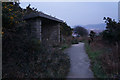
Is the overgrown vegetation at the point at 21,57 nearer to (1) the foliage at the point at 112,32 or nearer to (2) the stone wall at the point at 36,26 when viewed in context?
(2) the stone wall at the point at 36,26

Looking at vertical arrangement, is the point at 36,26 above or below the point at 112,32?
above

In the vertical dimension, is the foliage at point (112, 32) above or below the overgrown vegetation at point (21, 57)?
above

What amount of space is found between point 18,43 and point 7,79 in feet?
4.78

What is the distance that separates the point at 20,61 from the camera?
15.1ft

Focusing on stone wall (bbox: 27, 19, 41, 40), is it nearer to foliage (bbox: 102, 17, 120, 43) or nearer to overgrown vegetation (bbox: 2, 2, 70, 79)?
overgrown vegetation (bbox: 2, 2, 70, 79)

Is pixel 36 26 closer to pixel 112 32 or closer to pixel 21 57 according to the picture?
pixel 21 57

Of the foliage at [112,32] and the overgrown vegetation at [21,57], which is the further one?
the foliage at [112,32]

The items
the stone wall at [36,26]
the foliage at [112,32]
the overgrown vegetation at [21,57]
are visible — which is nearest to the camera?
the overgrown vegetation at [21,57]

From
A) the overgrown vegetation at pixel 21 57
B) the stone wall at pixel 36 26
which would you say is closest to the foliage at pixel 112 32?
the overgrown vegetation at pixel 21 57

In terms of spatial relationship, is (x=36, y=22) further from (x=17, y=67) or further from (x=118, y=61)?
(x=118, y=61)

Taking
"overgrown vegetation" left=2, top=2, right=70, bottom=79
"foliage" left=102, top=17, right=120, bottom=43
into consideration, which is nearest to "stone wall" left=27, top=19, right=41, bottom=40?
"overgrown vegetation" left=2, top=2, right=70, bottom=79

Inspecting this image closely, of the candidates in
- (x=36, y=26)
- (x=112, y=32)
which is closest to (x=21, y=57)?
(x=36, y=26)

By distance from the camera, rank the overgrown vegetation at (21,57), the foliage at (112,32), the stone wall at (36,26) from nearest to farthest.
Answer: the overgrown vegetation at (21,57) → the stone wall at (36,26) → the foliage at (112,32)

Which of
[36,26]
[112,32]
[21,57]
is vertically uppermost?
[36,26]
